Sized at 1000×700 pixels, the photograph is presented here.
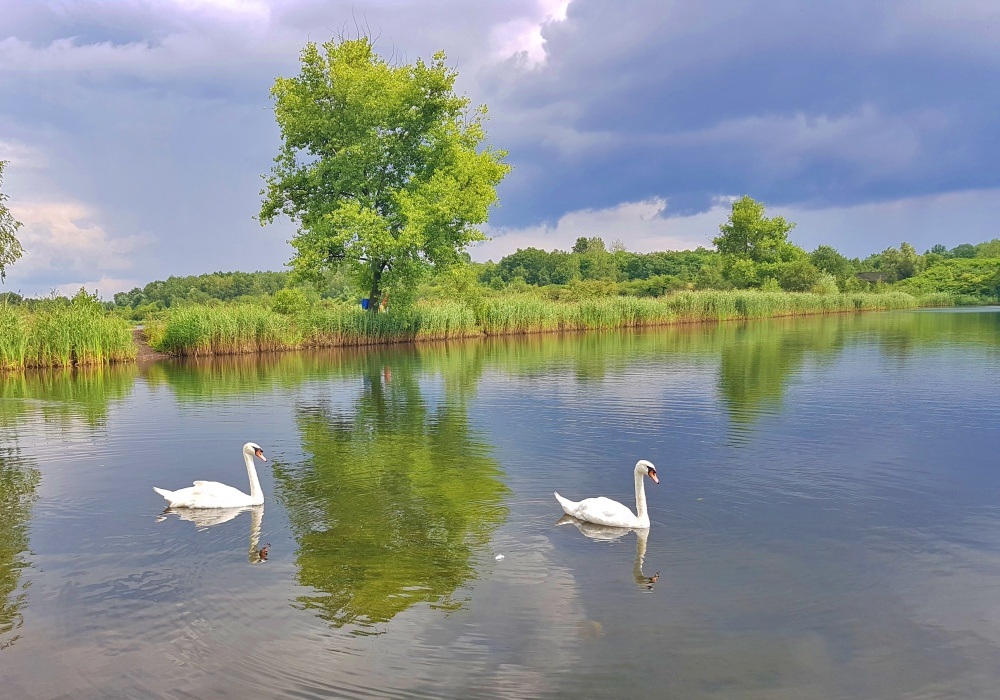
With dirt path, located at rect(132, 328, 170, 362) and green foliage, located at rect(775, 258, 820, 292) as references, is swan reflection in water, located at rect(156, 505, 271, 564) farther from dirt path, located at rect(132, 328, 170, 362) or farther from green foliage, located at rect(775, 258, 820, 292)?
green foliage, located at rect(775, 258, 820, 292)

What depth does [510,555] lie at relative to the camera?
8.58 metres

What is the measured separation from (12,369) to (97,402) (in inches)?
493

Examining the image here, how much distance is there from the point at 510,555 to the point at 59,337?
1159 inches

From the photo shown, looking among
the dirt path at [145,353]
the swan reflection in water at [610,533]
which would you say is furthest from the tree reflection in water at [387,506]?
the dirt path at [145,353]

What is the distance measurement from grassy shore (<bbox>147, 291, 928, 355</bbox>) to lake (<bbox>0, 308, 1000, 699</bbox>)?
18941 millimetres

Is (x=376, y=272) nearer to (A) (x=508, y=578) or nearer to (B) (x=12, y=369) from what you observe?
(B) (x=12, y=369)

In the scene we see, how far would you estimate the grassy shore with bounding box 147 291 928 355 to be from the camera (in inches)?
1468

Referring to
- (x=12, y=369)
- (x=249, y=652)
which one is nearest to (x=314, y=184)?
(x=12, y=369)

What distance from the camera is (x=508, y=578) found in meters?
7.91

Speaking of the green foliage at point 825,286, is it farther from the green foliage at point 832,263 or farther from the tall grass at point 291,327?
the tall grass at point 291,327

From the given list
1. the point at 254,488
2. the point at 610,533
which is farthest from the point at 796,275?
the point at 254,488

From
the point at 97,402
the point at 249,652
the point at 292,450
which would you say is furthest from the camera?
the point at 97,402

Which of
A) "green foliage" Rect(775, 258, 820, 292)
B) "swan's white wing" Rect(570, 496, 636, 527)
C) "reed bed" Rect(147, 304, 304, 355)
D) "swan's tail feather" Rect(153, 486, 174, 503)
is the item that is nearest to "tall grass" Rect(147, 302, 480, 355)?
"reed bed" Rect(147, 304, 304, 355)

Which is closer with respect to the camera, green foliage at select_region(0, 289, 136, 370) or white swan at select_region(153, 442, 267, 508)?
white swan at select_region(153, 442, 267, 508)
